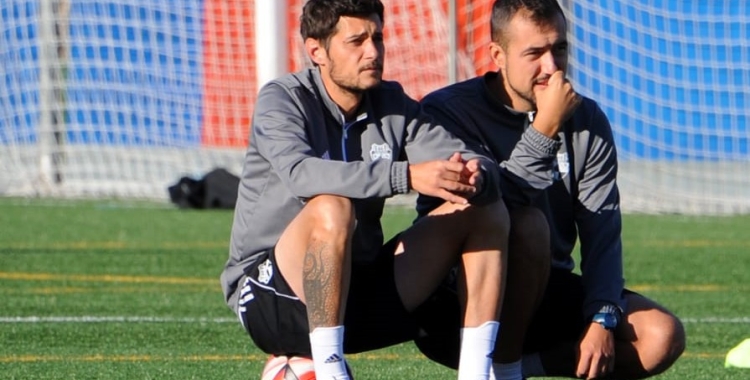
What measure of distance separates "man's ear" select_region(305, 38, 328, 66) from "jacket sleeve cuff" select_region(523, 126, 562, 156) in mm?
603

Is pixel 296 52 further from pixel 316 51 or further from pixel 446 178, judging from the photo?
pixel 446 178

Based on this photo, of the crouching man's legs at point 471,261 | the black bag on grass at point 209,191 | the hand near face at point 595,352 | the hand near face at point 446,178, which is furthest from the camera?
the black bag on grass at point 209,191

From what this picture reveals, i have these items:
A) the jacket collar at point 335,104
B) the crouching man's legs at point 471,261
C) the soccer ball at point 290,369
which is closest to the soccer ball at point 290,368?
the soccer ball at point 290,369

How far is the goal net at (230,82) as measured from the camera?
44.1 ft

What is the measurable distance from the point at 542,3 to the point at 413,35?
9328mm

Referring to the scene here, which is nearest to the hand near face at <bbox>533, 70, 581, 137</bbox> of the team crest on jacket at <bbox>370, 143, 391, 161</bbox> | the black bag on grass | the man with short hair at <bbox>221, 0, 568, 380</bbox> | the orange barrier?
the man with short hair at <bbox>221, 0, 568, 380</bbox>

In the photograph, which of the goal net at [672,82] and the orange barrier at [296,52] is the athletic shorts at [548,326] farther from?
the goal net at [672,82]

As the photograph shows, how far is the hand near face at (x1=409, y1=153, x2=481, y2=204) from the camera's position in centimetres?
385

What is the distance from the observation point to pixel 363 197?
3.88 m

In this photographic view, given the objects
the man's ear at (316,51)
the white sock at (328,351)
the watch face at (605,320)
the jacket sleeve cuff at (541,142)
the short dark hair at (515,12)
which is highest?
the short dark hair at (515,12)

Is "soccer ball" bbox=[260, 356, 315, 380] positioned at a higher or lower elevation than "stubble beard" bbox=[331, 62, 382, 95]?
lower

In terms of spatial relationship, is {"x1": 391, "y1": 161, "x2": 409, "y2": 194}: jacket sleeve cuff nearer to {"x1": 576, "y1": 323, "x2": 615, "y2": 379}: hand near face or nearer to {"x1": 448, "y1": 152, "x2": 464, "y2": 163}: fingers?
{"x1": 448, "y1": 152, "x2": 464, "y2": 163}: fingers

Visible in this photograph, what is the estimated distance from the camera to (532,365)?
4.49 metres

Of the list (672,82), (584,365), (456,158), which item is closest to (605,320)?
(584,365)
